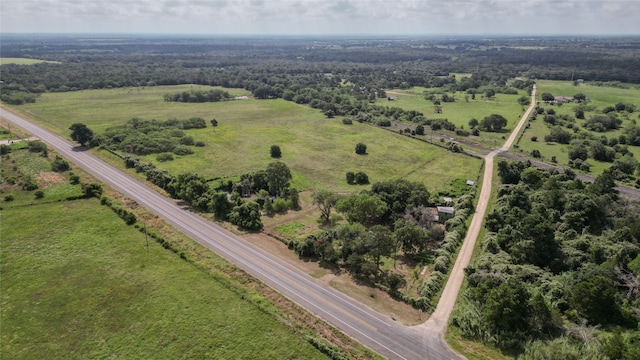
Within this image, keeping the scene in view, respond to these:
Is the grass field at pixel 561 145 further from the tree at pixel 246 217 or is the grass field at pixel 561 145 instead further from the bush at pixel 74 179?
the bush at pixel 74 179

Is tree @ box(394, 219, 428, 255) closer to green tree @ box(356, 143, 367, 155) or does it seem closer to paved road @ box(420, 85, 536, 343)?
paved road @ box(420, 85, 536, 343)

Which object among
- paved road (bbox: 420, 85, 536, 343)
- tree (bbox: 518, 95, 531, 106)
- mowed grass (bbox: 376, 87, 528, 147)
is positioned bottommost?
paved road (bbox: 420, 85, 536, 343)

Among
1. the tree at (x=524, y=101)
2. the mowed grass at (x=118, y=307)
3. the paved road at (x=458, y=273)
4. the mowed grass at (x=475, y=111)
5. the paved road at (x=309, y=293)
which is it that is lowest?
the mowed grass at (x=118, y=307)

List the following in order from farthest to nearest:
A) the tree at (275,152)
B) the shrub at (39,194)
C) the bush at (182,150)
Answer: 1. the bush at (182,150)
2. the tree at (275,152)
3. the shrub at (39,194)

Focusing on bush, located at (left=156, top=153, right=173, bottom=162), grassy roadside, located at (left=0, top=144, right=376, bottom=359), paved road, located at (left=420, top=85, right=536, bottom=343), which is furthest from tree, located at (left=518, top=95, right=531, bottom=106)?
grassy roadside, located at (left=0, top=144, right=376, bottom=359)

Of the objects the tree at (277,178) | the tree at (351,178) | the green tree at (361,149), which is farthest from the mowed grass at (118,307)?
the green tree at (361,149)

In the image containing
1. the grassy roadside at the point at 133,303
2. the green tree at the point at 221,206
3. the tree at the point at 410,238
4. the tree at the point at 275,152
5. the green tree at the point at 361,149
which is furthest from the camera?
the green tree at the point at 361,149

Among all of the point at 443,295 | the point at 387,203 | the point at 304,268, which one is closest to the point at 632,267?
the point at 443,295
